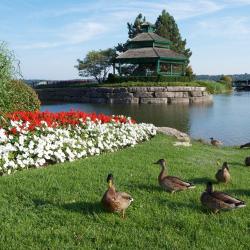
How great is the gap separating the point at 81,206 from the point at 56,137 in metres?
4.62

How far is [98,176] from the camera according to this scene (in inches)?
351

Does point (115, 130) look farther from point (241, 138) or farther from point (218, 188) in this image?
point (241, 138)

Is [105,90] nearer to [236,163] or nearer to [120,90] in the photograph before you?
[120,90]

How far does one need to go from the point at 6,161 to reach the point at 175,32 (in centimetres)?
6795

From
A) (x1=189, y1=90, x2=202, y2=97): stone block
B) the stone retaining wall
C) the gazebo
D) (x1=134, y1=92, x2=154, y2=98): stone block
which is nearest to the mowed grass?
the stone retaining wall

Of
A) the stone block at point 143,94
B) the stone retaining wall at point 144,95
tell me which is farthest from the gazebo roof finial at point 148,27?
the stone block at point 143,94

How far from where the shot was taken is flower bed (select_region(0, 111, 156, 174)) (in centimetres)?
1013

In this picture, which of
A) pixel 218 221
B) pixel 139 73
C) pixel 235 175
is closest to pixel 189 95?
pixel 139 73

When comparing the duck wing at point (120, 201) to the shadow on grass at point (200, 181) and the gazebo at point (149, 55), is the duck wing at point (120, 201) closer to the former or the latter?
the shadow on grass at point (200, 181)

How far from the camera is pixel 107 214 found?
22.1 feet

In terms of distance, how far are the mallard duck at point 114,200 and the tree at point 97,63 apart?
222 feet

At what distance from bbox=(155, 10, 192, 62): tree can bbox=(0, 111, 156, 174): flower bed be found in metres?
60.4

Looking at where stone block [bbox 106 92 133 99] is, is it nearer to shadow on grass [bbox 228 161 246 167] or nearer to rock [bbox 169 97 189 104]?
rock [bbox 169 97 189 104]

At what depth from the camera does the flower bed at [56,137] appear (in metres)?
10.1
